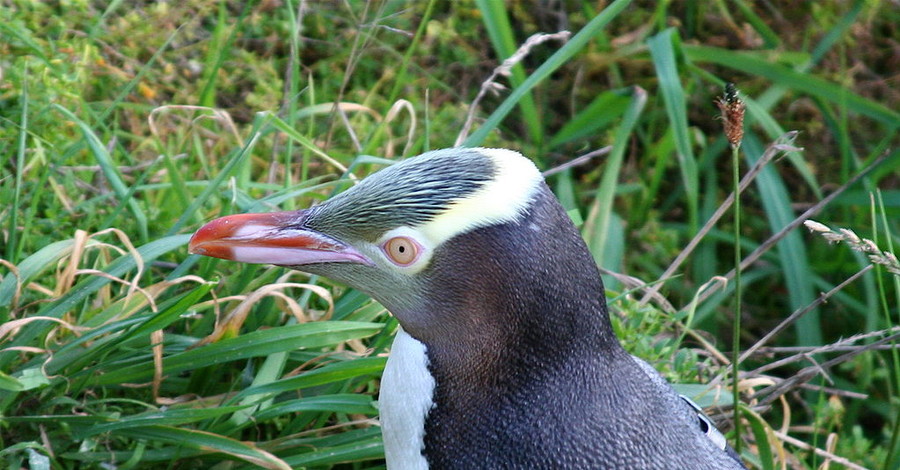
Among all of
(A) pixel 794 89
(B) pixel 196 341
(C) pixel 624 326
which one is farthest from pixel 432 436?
(A) pixel 794 89

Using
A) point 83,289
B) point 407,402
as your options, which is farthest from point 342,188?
point 407,402

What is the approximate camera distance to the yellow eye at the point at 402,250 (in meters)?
1.49

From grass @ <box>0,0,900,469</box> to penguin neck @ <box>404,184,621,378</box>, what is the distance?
0.40m

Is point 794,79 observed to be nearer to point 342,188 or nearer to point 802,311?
point 802,311

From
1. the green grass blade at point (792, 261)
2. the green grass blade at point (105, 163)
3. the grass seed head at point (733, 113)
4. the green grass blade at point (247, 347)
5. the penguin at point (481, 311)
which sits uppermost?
the grass seed head at point (733, 113)

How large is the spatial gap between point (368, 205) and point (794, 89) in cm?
238

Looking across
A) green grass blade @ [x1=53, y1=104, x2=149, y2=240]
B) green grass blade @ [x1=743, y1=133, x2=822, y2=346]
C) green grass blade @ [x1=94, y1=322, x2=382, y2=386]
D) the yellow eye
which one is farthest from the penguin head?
green grass blade @ [x1=743, y1=133, x2=822, y2=346]

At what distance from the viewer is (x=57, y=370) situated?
2004 mm

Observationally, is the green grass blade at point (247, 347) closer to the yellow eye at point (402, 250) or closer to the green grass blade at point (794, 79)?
the yellow eye at point (402, 250)

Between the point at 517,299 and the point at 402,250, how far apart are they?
179mm

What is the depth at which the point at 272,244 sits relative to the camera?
1.58 meters

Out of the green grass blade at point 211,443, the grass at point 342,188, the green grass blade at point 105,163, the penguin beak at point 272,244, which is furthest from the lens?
the green grass blade at point 105,163

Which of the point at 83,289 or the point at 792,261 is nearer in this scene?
the point at 83,289

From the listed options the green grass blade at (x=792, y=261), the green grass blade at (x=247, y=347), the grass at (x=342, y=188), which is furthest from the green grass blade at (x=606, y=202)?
the green grass blade at (x=247, y=347)
